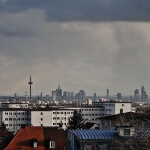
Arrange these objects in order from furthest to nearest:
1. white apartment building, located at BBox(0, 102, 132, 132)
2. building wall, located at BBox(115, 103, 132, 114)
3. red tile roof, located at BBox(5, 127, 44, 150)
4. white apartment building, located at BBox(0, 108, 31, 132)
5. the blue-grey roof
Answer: building wall, located at BBox(115, 103, 132, 114) → white apartment building, located at BBox(0, 108, 31, 132) → white apartment building, located at BBox(0, 102, 132, 132) → red tile roof, located at BBox(5, 127, 44, 150) → the blue-grey roof

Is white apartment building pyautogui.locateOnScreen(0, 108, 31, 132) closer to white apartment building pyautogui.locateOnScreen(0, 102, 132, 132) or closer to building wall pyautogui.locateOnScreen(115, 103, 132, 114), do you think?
white apartment building pyautogui.locateOnScreen(0, 102, 132, 132)

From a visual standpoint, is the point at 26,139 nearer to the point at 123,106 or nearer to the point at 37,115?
the point at 37,115


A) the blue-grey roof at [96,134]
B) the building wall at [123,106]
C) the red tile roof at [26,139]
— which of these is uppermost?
the building wall at [123,106]

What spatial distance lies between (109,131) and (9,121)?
142 m

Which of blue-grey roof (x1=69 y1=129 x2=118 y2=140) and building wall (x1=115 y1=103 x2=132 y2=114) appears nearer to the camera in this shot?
blue-grey roof (x1=69 y1=129 x2=118 y2=140)

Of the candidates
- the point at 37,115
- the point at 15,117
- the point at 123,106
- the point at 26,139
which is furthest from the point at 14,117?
the point at 26,139

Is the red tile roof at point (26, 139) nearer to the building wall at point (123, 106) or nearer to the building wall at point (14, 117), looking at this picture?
the building wall at point (14, 117)

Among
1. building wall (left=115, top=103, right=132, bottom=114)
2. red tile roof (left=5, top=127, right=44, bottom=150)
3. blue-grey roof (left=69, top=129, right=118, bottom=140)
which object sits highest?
building wall (left=115, top=103, right=132, bottom=114)

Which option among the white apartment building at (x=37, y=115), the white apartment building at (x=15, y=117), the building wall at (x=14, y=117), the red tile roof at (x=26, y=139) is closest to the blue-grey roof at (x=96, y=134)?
the red tile roof at (x=26, y=139)

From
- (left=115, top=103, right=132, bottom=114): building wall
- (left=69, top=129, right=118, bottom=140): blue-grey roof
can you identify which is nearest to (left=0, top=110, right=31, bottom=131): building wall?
(left=115, top=103, right=132, bottom=114): building wall

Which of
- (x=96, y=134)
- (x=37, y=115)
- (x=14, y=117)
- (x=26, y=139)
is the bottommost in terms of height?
(x=26, y=139)

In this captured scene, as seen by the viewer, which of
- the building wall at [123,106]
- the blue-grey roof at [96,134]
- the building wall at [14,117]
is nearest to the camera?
the blue-grey roof at [96,134]

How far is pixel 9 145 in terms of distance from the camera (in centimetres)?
6012

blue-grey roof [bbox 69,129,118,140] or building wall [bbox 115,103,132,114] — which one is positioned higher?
building wall [bbox 115,103,132,114]
